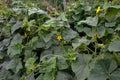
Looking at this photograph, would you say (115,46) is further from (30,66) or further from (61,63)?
(30,66)

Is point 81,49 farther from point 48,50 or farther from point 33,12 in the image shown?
point 33,12

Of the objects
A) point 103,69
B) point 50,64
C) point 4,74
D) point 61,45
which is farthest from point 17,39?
point 103,69

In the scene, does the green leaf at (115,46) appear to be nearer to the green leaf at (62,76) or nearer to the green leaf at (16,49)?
the green leaf at (62,76)

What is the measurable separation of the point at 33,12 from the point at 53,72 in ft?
2.82

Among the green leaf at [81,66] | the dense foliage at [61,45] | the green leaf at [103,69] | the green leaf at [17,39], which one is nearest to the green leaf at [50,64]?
the dense foliage at [61,45]

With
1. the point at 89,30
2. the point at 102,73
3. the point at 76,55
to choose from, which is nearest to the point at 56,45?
the point at 89,30

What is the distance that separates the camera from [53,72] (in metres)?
1.89

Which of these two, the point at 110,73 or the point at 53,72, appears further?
the point at 53,72

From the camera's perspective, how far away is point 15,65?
2.47 m

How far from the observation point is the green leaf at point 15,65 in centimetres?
243

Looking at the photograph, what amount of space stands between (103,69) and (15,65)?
3.64 ft

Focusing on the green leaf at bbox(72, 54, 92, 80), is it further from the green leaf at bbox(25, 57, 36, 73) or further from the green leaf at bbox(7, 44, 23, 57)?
the green leaf at bbox(7, 44, 23, 57)

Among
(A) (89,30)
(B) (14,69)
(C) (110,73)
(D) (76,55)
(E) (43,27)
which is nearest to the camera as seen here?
(C) (110,73)

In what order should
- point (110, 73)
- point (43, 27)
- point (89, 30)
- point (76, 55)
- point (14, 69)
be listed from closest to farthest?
point (110, 73) < point (76, 55) < point (89, 30) < point (43, 27) < point (14, 69)
